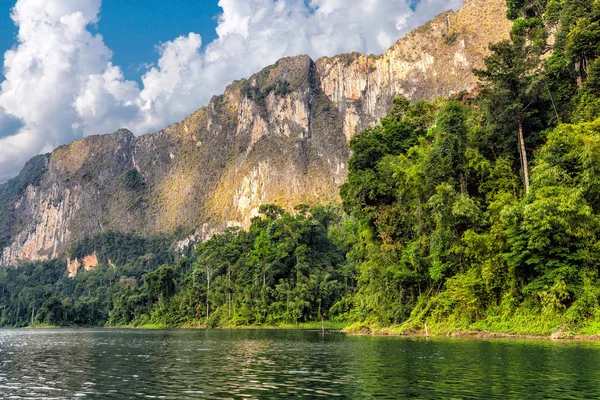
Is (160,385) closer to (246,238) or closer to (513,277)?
(513,277)

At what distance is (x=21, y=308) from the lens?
171 metres

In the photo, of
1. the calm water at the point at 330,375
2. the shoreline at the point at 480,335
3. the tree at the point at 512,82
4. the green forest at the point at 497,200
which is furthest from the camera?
the tree at the point at 512,82

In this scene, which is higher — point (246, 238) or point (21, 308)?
point (246, 238)

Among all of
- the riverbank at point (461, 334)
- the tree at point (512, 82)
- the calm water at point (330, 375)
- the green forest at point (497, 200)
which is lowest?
the calm water at point (330, 375)

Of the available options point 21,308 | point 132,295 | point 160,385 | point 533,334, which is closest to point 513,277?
point 533,334

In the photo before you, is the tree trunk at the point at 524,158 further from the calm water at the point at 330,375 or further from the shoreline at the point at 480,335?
the calm water at the point at 330,375

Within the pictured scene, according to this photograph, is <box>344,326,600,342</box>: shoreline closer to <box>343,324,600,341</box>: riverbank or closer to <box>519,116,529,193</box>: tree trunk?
<box>343,324,600,341</box>: riverbank

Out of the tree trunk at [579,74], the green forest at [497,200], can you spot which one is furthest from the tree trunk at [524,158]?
the tree trunk at [579,74]

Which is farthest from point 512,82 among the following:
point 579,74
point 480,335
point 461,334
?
point 461,334

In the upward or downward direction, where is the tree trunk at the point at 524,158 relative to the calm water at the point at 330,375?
upward

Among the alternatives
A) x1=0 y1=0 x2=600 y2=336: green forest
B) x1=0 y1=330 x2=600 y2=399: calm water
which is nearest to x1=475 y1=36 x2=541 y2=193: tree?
x1=0 y1=0 x2=600 y2=336: green forest

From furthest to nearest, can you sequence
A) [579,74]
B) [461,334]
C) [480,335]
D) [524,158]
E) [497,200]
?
[579,74], [497,200], [524,158], [461,334], [480,335]

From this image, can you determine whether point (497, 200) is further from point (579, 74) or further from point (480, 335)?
point (579, 74)

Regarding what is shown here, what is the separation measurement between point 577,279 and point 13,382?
34.1 metres
